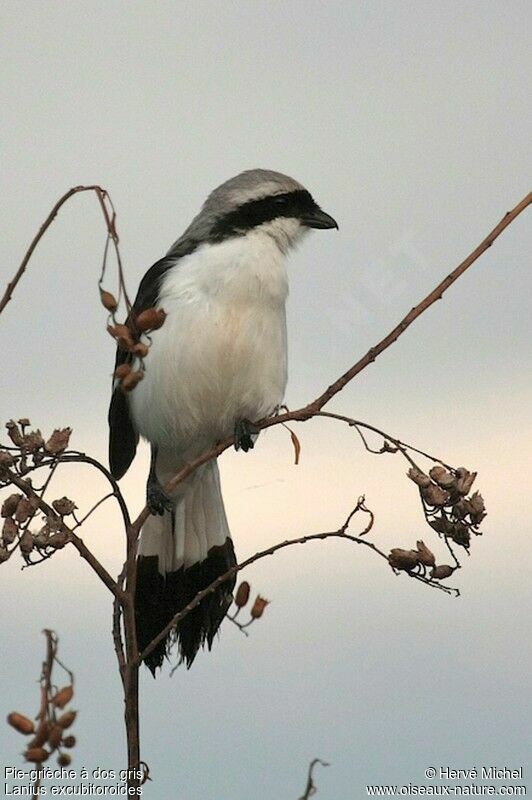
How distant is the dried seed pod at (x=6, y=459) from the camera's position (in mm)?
2686

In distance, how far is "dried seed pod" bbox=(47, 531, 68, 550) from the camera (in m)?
2.62

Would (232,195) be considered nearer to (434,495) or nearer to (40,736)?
(434,495)

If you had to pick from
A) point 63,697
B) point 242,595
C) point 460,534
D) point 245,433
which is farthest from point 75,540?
point 245,433

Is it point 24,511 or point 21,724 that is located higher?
point 24,511

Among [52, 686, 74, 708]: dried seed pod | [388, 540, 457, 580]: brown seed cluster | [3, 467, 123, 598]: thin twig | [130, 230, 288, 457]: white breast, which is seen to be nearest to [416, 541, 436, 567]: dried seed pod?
[388, 540, 457, 580]: brown seed cluster

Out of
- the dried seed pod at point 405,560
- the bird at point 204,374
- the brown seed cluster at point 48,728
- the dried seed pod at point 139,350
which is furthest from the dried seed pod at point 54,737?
the bird at point 204,374

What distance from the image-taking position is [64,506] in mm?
2727

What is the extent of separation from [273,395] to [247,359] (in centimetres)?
23

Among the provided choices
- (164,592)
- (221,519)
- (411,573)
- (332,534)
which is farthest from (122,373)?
(221,519)

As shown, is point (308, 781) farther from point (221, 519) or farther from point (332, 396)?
point (221, 519)

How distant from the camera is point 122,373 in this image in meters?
2.66

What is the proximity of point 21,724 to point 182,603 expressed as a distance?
2219 millimetres

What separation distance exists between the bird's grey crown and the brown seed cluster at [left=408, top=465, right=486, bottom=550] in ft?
6.00

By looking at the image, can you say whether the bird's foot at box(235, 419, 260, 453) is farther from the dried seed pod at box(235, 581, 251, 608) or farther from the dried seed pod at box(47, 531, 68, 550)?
the dried seed pod at box(47, 531, 68, 550)
